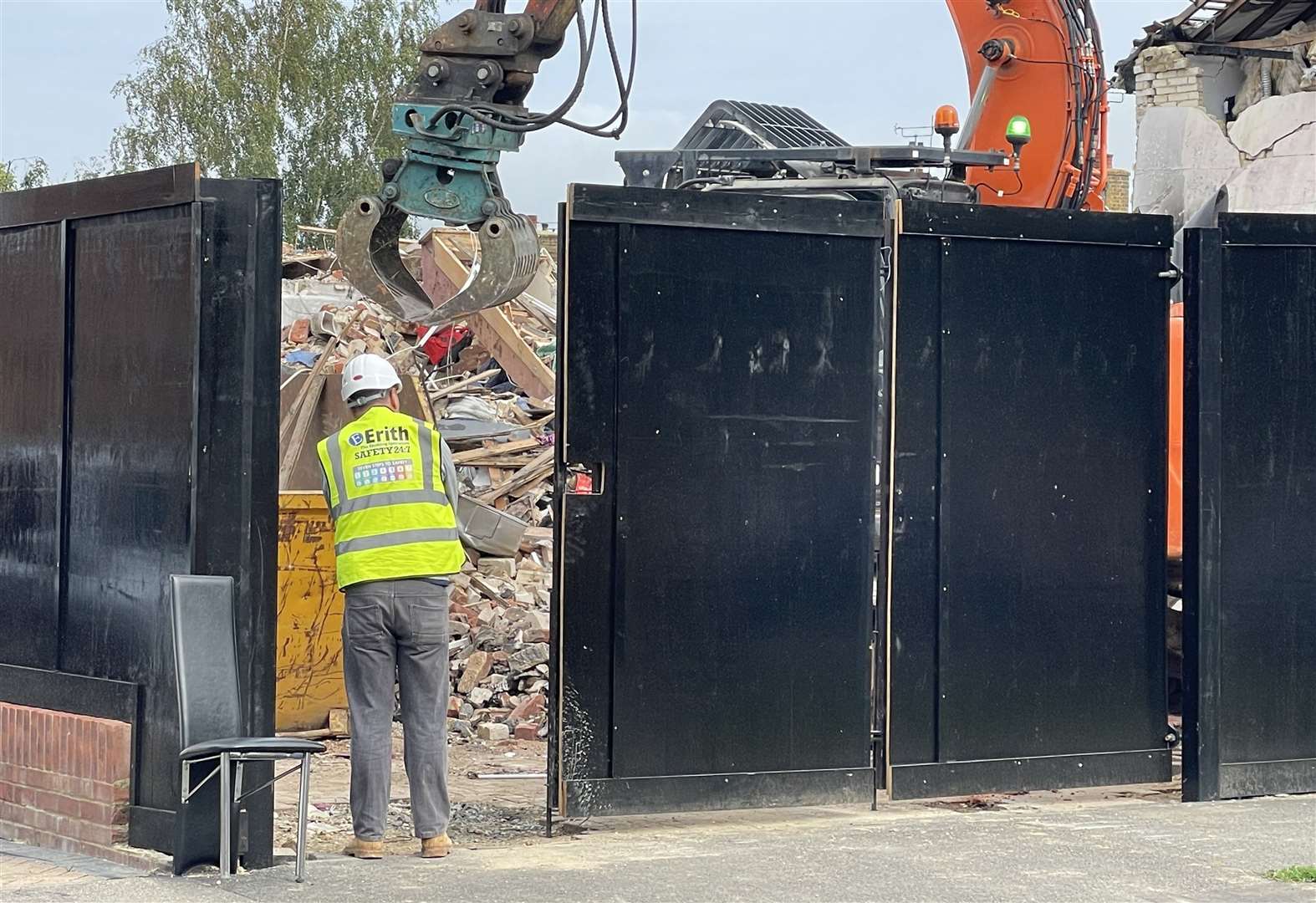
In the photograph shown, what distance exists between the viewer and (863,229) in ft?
25.6

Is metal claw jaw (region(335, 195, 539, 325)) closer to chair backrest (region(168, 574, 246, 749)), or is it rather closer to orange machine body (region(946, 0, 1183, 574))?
chair backrest (region(168, 574, 246, 749))

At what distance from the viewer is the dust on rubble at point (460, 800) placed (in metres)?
7.50

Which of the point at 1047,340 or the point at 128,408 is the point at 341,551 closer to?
the point at 128,408

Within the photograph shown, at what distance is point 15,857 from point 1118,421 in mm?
5148

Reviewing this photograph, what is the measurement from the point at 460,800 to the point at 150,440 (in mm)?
2563

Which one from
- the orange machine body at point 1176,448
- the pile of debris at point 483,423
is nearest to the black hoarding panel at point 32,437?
the pile of debris at point 483,423

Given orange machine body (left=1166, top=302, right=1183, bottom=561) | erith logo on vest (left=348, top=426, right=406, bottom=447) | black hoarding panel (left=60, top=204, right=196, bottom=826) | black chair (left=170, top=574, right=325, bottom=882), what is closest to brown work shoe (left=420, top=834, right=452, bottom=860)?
black chair (left=170, top=574, right=325, bottom=882)

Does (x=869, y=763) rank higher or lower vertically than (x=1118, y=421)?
lower

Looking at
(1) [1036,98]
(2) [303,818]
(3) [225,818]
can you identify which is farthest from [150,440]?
(1) [1036,98]

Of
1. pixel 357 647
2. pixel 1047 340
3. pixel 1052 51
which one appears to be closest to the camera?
pixel 357 647

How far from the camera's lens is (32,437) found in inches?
298

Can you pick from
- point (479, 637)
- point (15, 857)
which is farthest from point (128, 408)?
point (479, 637)

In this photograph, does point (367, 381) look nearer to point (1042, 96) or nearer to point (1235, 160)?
point (1042, 96)

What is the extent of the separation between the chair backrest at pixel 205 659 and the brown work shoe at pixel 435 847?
0.83 meters
